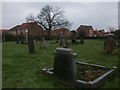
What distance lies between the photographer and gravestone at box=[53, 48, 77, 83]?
5.65 meters

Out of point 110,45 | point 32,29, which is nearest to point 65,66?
point 110,45

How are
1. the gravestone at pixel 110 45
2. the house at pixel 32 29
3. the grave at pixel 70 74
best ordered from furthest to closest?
1. the house at pixel 32 29
2. the gravestone at pixel 110 45
3. the grave at pixel 70 74

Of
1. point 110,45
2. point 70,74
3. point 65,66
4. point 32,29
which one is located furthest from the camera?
point 32,29

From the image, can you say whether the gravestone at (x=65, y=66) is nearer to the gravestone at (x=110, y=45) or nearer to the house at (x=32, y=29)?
the gravestone at (x=110, y=45)

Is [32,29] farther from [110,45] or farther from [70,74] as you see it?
[70,74]

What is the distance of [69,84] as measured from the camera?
5.70 metres

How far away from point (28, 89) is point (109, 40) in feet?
30.0

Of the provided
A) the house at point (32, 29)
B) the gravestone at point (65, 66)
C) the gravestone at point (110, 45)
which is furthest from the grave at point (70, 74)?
the house at point (32, 29)

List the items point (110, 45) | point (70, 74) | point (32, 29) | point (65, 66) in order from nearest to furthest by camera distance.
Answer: point (70, 74) < point (65, 66) < point (110, 45) < point (32, 29)

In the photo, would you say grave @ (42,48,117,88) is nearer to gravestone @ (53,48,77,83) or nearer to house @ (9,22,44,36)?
gravestone @ (53,48,77,83)

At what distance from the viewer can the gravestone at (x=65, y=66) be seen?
565 cm

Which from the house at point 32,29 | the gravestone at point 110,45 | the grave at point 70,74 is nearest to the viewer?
the grave at point 70,74

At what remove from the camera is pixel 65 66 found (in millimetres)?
5805

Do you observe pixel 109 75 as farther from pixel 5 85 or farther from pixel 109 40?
pixel 109 40
